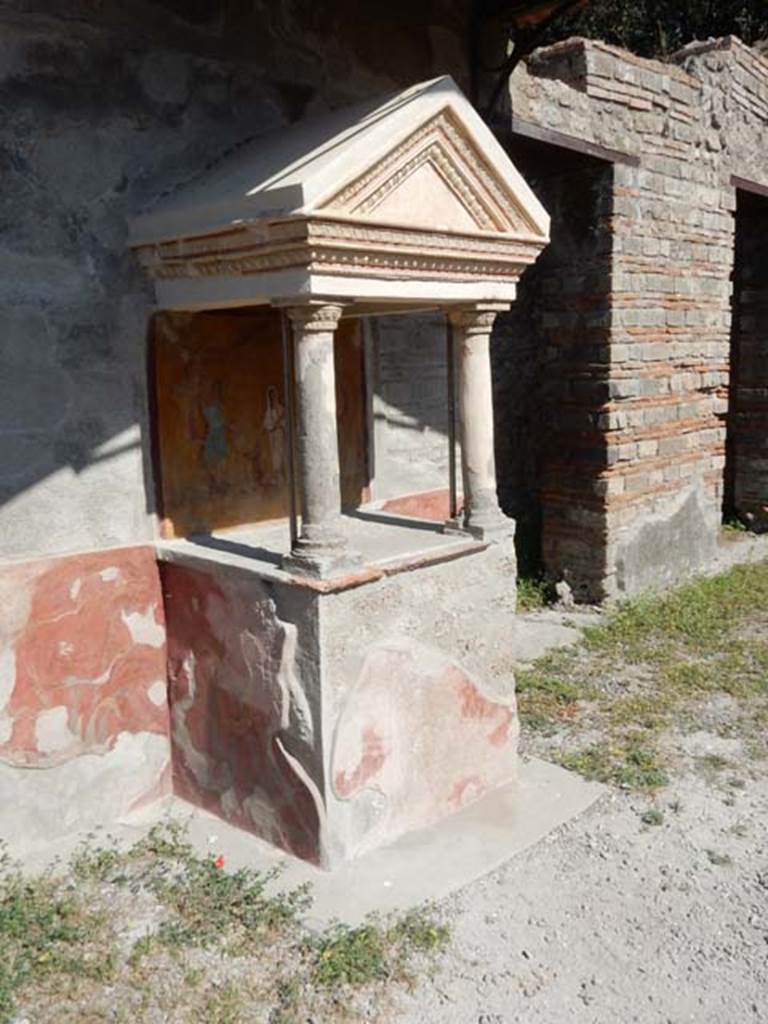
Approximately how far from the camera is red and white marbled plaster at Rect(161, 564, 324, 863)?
11.4ft

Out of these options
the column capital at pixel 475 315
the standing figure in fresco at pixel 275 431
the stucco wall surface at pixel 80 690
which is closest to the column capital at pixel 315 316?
the column capital at pixel 475 315

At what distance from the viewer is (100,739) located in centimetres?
377

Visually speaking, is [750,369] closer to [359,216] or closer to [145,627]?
[359,216]

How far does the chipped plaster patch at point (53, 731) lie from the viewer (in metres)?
3.58

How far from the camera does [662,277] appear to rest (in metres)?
6.68

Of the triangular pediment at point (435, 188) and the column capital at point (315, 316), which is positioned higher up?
the triangular pediment at point (435, 188)

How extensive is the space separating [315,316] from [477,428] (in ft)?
3.36

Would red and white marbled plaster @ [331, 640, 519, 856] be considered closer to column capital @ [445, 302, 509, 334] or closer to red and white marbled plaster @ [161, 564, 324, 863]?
red and white marbled plaster @ [161, 564, 324, 863]

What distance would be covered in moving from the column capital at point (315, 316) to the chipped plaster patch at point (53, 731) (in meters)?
1.69

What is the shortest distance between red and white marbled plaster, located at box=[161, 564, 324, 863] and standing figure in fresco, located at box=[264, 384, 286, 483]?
2.28ft

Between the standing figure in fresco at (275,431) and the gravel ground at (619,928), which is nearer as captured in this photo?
the gravel ground at (619,928)

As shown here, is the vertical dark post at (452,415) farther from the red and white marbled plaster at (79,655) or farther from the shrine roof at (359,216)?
the red and white marbled plaster at (79,655)

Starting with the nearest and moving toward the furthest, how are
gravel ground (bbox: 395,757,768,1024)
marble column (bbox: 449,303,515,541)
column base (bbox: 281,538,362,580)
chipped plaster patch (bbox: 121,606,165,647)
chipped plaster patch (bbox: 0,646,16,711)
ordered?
gravel ground (bbox: 395,757,768,1024), column base (bbox: 281,538,362,580), chipped plaster patch (bbox: 0,646,16,711), chipped plaster patch (bbox: 121,606,165,647), marble column (bbox: 449,303,515,541)

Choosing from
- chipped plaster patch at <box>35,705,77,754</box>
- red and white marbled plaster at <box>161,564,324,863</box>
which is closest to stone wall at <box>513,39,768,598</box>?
red and white marbled plaster at <box>161,564,324,863</box>
